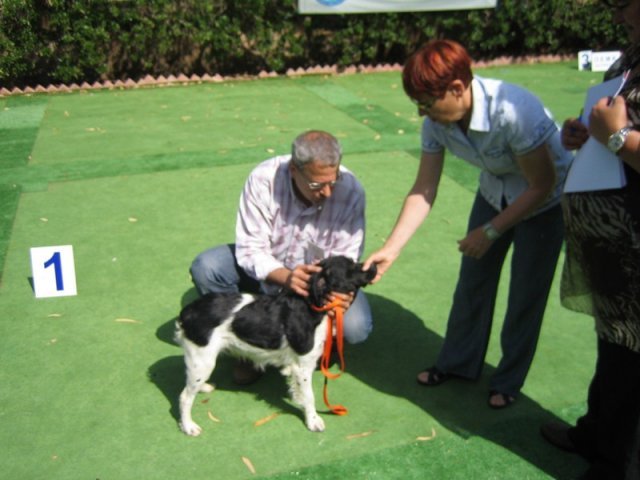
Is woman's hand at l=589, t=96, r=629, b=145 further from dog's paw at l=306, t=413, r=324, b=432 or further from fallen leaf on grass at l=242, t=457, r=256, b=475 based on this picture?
fallen leaf on grass at l=242, t=457, r=256, b=475

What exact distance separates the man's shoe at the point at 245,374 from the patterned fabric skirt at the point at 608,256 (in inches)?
69.3

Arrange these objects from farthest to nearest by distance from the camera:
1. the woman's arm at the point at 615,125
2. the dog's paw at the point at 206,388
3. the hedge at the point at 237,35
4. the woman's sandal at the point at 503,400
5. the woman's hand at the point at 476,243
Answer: the hedge at the point at 237,35 < the dog's paw at the point at 206,388 < the woman's sandal at the point at 503,400 < the woman's hand at the point at 476,243 < the woman's arm at the point at 615,125

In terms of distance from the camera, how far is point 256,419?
3.33 metres

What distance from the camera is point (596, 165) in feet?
7.57

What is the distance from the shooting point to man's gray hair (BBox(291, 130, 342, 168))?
308 centimetres

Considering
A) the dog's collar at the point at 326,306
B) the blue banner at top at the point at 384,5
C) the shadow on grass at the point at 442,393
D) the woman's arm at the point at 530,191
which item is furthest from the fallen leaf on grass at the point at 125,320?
the blue banner at top at the point at 384,5

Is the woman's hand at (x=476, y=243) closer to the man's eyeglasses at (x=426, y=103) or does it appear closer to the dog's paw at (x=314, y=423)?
the man's eyeglasses at (x=426, y=103)

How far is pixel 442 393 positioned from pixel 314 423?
28.8 inches

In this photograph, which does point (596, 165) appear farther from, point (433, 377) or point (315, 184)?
point (433, 377)

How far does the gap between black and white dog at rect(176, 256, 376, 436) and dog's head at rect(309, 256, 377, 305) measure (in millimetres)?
33

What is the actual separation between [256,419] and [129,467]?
0.64 m

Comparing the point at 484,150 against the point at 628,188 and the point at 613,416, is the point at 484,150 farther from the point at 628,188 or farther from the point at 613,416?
the point at 613,416

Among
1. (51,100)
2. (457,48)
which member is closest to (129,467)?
(457,48)

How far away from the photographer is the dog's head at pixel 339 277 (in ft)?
9.80
